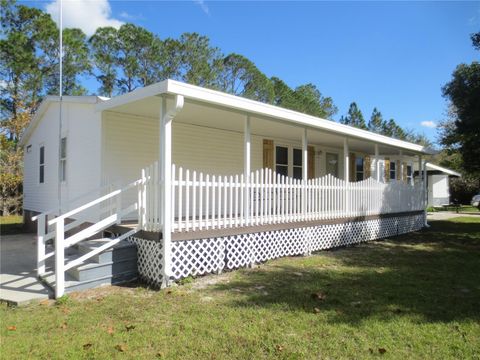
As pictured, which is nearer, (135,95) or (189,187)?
(135,95)

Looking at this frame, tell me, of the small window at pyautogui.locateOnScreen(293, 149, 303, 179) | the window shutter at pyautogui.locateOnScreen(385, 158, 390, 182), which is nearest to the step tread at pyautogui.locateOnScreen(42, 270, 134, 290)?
the small window at pyautogui.locateOnScreen(293, 149, 303, 179)

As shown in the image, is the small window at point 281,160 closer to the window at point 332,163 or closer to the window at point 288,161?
the window at point 288,161

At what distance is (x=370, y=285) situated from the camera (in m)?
5.86

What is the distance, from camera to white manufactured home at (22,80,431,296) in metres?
5.98

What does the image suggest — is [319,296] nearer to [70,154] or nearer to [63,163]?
[70,154]

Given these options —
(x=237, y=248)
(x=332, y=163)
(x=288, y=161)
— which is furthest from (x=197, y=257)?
(x=332, y=163)

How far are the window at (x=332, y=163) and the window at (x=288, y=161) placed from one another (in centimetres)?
211

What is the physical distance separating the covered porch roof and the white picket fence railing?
120 centimetres

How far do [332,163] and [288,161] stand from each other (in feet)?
9.60

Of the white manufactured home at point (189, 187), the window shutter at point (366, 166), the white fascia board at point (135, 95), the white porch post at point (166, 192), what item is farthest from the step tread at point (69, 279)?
the window shutter at point (366, 166)

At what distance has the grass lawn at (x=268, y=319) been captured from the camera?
3585 millimetres

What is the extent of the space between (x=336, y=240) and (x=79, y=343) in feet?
23.2

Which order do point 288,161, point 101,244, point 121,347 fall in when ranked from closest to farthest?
point 121,347
point 101,244
point 288,161

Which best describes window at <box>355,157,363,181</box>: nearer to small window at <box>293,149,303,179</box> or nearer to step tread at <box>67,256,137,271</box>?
small window at <box>293,149,303,179</box>
